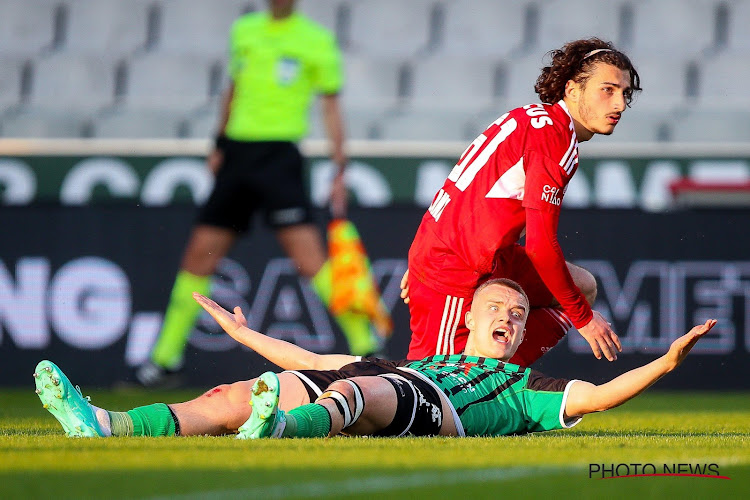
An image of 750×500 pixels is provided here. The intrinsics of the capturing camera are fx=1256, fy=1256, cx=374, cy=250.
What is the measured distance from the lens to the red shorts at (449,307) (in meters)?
5.12

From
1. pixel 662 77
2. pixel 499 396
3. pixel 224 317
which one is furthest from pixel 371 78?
pixel 499 396

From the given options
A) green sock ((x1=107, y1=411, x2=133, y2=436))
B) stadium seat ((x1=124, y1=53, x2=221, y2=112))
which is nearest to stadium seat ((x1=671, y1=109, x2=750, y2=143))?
stadium seat ((x1=124, y1=53, x2=221, y2=112))

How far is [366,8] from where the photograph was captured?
41.6 feet

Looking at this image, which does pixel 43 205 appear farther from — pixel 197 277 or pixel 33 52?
pixel 33 52

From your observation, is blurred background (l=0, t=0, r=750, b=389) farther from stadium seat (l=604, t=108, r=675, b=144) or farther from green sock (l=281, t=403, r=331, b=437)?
green sock (l=281, t=403, r=331, b=437)

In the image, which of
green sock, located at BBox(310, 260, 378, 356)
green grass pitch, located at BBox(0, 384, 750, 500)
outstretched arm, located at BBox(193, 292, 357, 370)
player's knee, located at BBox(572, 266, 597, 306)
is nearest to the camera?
green grass pitch, located at BBox(0, 384, 750, 500)

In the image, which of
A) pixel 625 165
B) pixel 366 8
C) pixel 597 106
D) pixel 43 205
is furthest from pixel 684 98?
pixel 597 106

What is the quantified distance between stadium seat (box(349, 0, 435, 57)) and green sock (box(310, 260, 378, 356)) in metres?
4.42

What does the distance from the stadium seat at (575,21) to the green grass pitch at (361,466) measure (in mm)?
8059

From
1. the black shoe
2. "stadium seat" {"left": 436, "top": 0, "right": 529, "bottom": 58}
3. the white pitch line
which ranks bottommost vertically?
the black shoe

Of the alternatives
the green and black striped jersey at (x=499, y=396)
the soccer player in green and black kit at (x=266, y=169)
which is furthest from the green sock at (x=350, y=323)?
the green and black striped jersey at (x=499, y=396)

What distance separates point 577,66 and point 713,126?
21.6ft

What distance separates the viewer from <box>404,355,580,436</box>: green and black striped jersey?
4.38 meters

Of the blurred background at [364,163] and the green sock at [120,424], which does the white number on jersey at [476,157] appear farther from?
the blurred background at [364,163]
